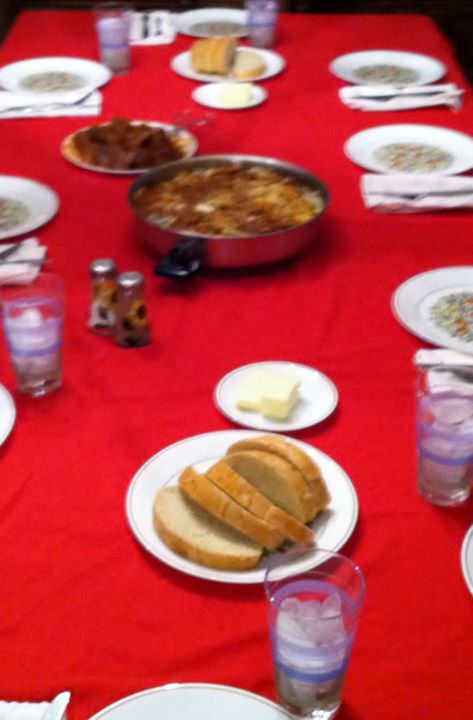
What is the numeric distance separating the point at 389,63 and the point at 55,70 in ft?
3.28

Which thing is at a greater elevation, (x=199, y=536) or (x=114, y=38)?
(x=114, y=38)

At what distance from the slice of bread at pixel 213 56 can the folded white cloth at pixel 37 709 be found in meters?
2.05

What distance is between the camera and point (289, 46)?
2771 millimetres

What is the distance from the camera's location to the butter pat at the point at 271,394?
119 cm

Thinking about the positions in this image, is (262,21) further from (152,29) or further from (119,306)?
(119,306)

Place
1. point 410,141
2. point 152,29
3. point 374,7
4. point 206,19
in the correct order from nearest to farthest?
point 410,141 → point 152,29 → point 206,19 → point 374,7

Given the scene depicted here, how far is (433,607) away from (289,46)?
7.33ft

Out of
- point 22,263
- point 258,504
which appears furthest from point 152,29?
point 258,504

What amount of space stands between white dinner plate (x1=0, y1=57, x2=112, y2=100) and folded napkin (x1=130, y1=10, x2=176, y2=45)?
25cm

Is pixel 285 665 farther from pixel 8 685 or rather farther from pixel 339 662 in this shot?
pixel 8 685

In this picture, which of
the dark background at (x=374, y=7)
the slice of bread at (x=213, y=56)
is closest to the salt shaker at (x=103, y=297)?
the slice of bread at (x=213, y=56)

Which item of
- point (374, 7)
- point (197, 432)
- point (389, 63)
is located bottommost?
point (374, 7)

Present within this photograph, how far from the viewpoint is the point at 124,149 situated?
1943 millimetres

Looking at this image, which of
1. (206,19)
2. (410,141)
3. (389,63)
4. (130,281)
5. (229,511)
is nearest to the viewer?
(229,511)
